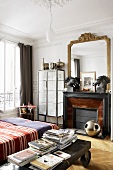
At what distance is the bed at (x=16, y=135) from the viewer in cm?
201

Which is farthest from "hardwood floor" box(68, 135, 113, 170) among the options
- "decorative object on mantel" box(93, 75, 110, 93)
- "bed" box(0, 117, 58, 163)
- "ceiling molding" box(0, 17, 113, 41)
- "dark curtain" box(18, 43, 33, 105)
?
"ceiling molding" box(0, 17, 113, 41)

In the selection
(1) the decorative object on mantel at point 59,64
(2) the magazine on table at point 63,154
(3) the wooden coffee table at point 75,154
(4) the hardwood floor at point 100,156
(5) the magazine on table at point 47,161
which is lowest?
(4) the hardwood floor at point 100,156

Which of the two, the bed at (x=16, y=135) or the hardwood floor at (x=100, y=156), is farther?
the hardwood floor at (x=100, y=156)

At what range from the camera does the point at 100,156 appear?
8.87ft

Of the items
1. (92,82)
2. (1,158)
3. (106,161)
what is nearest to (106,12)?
(92,82)

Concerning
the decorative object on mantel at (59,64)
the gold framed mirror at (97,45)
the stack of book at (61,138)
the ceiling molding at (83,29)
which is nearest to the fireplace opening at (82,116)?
the gold framed mirror at (97,45)

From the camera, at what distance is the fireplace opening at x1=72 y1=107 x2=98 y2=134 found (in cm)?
408

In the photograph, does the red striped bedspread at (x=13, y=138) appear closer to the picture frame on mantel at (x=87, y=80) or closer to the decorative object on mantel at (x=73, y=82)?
the decorative object on mantel at (x=73, y=82)

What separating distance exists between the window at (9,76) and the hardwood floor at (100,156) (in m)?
2.41

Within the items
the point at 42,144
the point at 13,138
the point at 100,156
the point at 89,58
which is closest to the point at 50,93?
the point at 89,58

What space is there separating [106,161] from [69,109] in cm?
200

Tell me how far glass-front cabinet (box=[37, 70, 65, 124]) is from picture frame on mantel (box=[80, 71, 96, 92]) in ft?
2.01

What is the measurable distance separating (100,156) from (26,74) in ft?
11.0

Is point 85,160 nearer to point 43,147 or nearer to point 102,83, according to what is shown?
point 43,147
